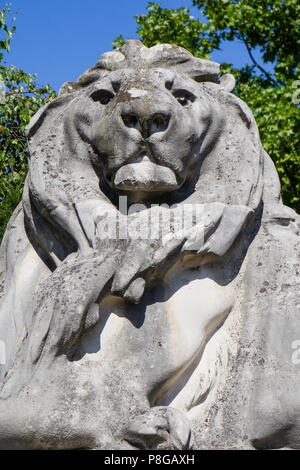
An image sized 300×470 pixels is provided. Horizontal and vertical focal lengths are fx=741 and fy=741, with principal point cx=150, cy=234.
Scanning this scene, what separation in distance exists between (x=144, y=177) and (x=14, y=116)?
175 inches

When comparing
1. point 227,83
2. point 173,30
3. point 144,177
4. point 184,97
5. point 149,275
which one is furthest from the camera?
point 173,30

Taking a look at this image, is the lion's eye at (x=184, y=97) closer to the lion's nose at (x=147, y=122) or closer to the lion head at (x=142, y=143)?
the lion head at (x=142, y=143)

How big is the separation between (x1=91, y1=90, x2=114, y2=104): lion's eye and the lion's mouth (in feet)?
1.08

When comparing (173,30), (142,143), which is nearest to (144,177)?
(142,143)

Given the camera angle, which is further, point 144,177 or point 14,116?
point 14,116

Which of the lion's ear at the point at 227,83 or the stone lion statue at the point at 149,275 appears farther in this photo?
the lion's ear at the point at 227,83

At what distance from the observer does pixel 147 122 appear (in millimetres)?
2814

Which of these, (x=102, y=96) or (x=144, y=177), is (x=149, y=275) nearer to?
(x=144, y=177)

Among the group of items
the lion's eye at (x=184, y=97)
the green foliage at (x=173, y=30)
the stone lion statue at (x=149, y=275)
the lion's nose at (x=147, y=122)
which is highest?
the green foliage at (x=173, y=30)

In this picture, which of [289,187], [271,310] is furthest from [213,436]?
[289,187]

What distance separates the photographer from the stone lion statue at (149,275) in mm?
2531

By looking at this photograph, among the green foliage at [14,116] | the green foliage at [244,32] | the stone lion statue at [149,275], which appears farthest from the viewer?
the green foliage at [244,32]

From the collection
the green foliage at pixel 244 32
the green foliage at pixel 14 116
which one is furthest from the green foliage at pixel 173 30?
the green foliage at pixel 14 116

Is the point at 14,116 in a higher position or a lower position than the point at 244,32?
lower
